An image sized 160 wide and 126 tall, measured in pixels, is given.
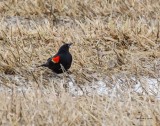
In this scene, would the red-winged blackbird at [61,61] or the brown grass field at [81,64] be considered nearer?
the brown grass field at [81,64]

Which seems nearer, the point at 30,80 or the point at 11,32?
the point at 30,80

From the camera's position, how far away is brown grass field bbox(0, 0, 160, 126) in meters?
3.54

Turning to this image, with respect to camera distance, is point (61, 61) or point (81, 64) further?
point (81, 64)

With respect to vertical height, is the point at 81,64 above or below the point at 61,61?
below

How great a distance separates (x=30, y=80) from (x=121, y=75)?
2.95 ft

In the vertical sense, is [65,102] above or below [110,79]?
above

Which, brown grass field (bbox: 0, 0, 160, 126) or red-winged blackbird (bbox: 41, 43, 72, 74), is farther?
red-winged blackbird (bbox: 41, 43, 72, 74)

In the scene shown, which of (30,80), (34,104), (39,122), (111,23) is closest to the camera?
(39,122)

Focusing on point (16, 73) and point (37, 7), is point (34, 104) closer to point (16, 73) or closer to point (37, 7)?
point (16, 73)

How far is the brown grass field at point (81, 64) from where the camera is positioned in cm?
354

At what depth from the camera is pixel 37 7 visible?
7.90 meters

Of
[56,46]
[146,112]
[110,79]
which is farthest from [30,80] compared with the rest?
[146,112]

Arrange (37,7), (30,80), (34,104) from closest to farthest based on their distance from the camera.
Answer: (34,104) < (30,80) < (37,7)

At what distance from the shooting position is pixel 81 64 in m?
5.30
